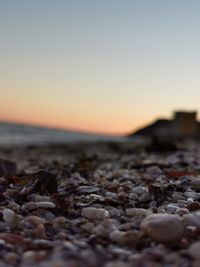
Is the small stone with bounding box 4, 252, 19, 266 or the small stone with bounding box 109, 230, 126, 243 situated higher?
the small stone with bounding box 109, 230, 126, 243

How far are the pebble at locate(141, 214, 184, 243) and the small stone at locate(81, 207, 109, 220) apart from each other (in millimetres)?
391

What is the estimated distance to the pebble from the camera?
6.28ft

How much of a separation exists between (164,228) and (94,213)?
530 mm

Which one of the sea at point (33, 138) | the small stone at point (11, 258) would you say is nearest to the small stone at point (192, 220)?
the small stone at point (11, 258)

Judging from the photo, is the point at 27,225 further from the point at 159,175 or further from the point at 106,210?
the point at 159,175

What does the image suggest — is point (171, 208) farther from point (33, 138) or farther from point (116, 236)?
point (33, 138)

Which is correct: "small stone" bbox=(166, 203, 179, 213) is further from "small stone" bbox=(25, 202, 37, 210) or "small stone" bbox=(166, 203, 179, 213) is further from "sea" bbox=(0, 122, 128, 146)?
"sea" bbox=(0, 122, 128, 146)

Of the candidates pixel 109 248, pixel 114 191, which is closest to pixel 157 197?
pixel 114 191

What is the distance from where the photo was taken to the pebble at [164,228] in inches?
75.3

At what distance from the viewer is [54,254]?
1.76 meters

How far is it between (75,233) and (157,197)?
867 millimetres

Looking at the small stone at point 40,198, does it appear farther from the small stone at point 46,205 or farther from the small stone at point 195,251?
the small stone at point 195,251

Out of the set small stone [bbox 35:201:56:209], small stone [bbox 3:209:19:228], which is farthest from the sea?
small stone [bbox 3:209:19:228]

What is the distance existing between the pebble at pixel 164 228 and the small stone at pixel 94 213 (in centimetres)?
39
